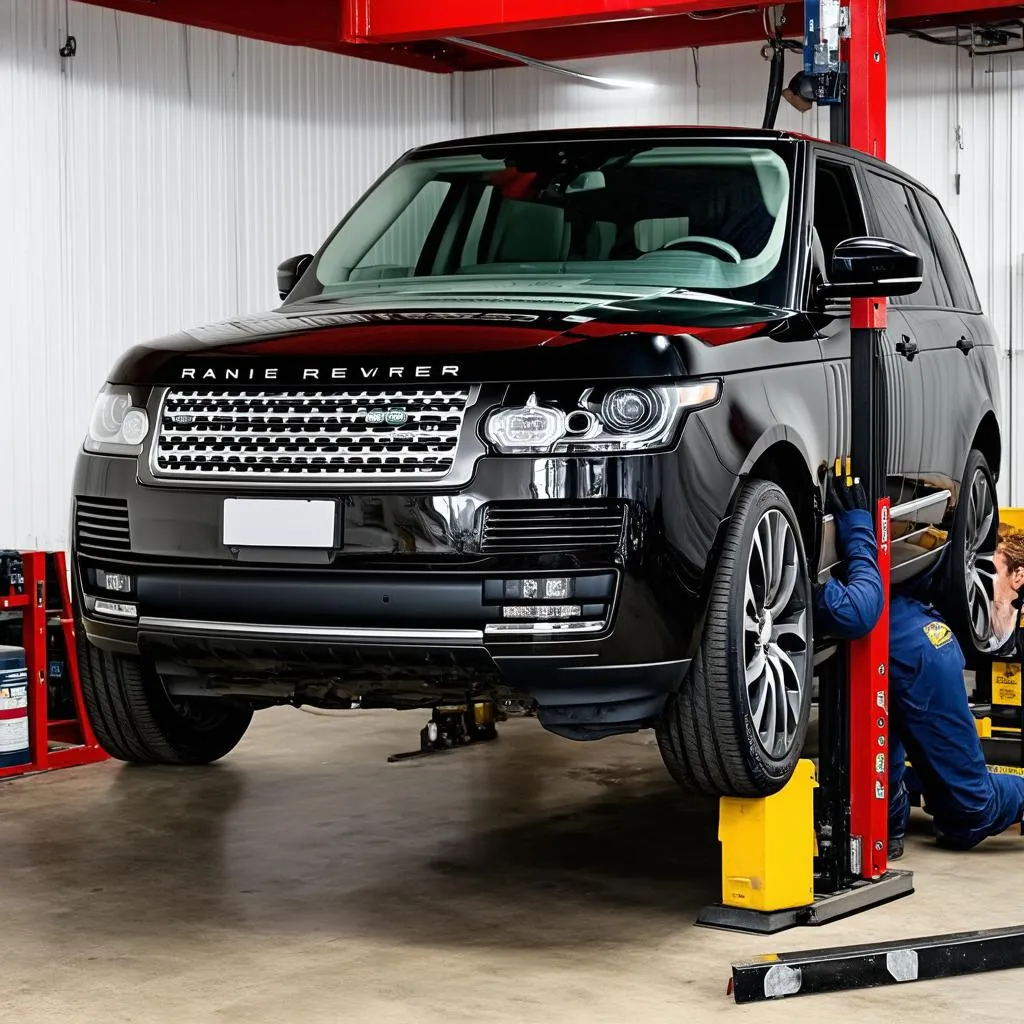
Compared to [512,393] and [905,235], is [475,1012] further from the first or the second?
[905,235]

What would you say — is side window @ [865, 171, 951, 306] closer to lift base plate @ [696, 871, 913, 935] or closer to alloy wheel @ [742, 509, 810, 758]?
alloy wheel @ [742, 509, 810, 758]

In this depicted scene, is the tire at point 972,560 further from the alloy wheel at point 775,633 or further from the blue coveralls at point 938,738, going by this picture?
the alloy wheel at point 775,633

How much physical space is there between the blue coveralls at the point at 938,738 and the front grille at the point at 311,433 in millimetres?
2331

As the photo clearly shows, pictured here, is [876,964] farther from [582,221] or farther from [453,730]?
[453,730]

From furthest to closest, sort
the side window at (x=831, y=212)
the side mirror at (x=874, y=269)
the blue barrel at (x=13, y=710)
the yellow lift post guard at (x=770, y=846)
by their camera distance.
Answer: the blue barrel at (x=13, y=710), the side window at (x=831, y=212), the yellow lift post guard at (x=770, y=846), the side mirror at (x=874, y=269)

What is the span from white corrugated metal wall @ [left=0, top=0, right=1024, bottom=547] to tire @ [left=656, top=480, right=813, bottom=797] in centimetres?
647

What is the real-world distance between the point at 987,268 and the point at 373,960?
27.6 ft

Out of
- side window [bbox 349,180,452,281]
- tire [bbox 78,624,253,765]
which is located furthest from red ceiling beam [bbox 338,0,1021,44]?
tire [bbox 78,624,253,765]

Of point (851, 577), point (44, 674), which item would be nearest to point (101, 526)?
point (851, 577)

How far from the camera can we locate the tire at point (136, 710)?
4742mm

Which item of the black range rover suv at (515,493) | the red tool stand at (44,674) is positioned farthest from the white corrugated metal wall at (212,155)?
the black range rover suv at (515,493)

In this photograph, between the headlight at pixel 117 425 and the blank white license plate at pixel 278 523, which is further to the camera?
the headlight at pixel 117 425

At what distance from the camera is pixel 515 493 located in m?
3.88

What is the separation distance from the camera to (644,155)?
5180 millimetres
